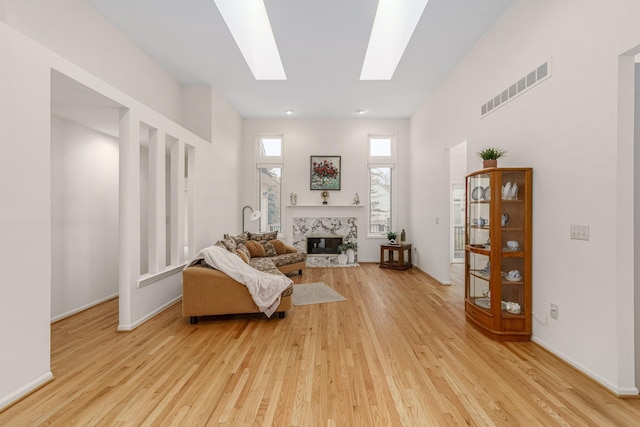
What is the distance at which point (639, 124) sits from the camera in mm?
2184

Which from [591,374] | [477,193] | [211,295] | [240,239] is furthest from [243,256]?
[591,374]

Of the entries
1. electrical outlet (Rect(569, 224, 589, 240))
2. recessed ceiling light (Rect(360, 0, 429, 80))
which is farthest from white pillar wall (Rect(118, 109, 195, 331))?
electrical outlet (Rect(569, 224, 589, 240))

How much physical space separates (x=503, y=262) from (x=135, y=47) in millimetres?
5363

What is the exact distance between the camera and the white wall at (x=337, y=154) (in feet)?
23.7

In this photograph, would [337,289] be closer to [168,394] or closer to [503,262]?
[503,262]

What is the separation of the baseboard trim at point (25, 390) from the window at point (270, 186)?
204 inches

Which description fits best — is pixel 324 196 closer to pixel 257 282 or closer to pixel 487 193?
pixel 257 282

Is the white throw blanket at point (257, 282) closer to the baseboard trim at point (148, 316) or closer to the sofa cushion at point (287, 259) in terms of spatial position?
the baseboard trim at point (148, 316)

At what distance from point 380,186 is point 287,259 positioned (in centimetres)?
310

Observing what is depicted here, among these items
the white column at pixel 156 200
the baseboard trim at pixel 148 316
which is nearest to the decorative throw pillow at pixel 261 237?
the baseboard trim at pixel 148 316

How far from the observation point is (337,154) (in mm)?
7277

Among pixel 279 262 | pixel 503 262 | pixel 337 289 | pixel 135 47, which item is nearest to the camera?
pixel 503 262

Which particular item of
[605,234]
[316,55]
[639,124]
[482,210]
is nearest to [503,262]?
[482,210]

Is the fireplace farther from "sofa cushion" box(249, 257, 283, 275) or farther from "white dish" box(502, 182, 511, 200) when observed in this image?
"white dish" box(502, 182, 511, 200)
